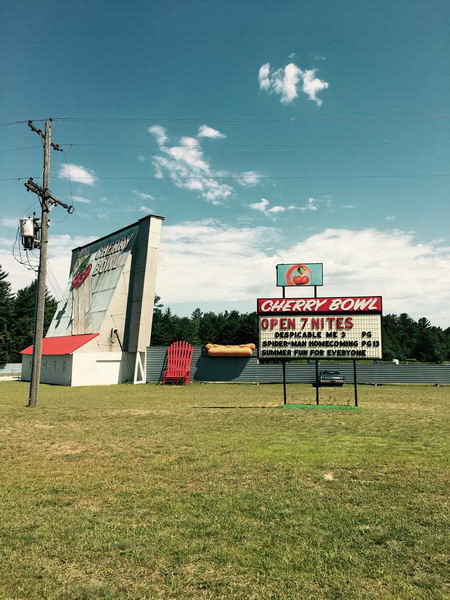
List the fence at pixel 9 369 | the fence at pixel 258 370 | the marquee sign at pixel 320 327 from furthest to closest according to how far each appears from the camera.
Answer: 1. the fence at pixel 9 369
2. the fence at pixel 258 370
3. the marquee sign at pixel 320 327

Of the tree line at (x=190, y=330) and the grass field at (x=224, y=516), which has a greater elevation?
A: the tree line at (x=190, y=330)

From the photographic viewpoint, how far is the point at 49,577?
4461mm

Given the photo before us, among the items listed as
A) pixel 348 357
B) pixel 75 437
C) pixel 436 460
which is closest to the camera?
pixel 436 460

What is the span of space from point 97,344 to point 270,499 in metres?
33.1

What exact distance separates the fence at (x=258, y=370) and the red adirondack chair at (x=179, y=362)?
530 millimetres

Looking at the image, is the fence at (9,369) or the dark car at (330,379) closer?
the dark car at (330,379)

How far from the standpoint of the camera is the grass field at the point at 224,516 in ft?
14.3

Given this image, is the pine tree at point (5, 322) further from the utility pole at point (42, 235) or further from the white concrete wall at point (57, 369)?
the utility pole at point (42, 235)

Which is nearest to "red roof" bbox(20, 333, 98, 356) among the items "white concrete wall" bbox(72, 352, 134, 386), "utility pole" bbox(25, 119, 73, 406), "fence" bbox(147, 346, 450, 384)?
"white concrete wall" bbox(72, 352, 134, 386)

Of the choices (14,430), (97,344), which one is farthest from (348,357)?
(97,344)

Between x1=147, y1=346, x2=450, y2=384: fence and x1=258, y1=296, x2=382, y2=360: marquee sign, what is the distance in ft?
65.2

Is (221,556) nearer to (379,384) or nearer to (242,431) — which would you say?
(242,431)

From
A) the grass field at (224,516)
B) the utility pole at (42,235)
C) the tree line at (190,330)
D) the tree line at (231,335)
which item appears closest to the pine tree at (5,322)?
the tree line at (190,330)

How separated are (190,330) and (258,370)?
6848 centimetres
